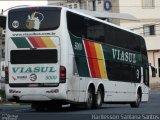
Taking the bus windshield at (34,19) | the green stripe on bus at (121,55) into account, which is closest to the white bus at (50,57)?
the bus windshield at (34,19)

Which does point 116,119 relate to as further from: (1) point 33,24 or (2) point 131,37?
(2) point 131,37

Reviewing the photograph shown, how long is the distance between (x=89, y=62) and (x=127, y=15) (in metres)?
→ 44.4

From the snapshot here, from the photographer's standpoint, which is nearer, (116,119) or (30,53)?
(116,119)

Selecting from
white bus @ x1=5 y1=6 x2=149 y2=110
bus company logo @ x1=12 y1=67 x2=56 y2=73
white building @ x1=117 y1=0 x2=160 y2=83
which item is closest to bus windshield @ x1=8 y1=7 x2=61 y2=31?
white bus @ x1=5 y1=6 x2=149 y2=110

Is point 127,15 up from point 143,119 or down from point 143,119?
up

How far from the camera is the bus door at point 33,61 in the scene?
22.8 metres

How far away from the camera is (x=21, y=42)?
2333 centimetres

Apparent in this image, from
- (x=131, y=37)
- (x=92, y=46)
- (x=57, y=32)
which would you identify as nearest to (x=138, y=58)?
(x=131, y=37)

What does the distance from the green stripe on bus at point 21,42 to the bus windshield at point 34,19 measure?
0.37 metres

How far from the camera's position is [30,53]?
2317cm

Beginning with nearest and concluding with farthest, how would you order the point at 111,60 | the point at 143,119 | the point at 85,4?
the point at 143,119 < the point at 111,60 < the point at 85,4

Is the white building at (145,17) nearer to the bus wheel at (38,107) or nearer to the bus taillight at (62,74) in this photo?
the bus wheel at (38,107)

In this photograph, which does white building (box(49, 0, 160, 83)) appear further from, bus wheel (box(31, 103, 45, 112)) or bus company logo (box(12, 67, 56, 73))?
bus company logo (box(12, 67, 56, 73))

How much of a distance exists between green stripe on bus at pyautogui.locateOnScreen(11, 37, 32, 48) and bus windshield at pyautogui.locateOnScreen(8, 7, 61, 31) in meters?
0.37
